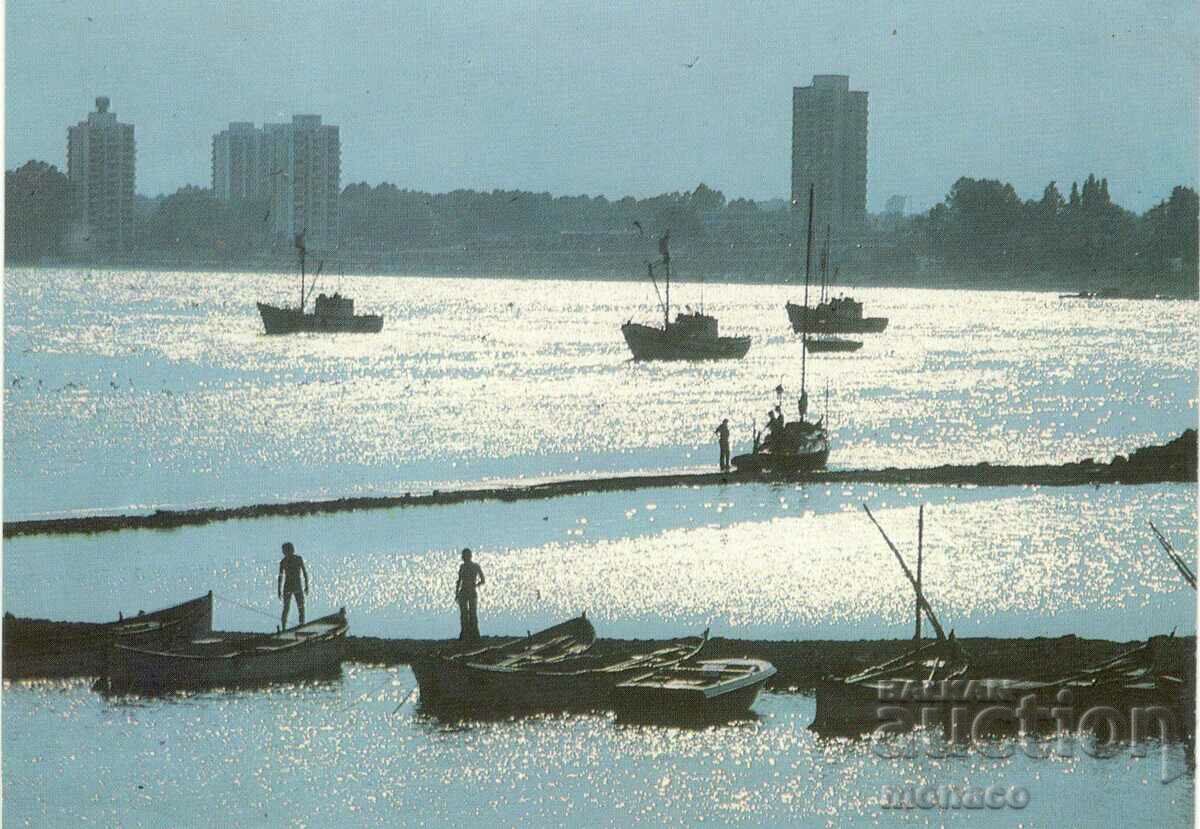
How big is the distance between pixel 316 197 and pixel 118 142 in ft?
10.4

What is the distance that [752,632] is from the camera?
1046 cm

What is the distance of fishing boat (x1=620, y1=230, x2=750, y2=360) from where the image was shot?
32312mm

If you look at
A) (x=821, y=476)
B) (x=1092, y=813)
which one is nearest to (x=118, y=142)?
(x=1092, y=813)

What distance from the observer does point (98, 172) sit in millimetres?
10164

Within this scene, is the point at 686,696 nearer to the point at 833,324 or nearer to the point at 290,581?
the point at 290,581

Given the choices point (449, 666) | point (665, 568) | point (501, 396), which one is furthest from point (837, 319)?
point (449, 666)

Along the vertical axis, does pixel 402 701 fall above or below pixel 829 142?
below

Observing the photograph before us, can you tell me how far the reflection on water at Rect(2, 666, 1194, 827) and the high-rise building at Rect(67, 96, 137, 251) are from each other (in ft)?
9.83

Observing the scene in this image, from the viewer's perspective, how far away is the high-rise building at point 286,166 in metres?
9.86

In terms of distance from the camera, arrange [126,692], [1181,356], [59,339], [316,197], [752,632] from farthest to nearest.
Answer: [59,339] < [1181,356] < [316,197] < [752,632] < [126,692]

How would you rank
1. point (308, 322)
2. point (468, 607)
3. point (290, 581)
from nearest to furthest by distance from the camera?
point (468, 607) → point (290, 581) → point (308, 322)

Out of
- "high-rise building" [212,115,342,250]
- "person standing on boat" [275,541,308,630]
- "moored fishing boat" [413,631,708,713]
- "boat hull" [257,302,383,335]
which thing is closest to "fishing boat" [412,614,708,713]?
"moored fishing boat" [413,631,708,713]

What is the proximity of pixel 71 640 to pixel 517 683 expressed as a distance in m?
2.50

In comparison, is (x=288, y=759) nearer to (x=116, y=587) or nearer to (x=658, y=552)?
(x=116, y=587)
